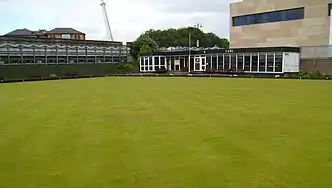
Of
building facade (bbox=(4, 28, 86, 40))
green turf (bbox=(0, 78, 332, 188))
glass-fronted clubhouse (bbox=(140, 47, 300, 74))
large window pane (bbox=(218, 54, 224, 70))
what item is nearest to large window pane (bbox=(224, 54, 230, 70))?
glass-fronted clubhouse (bbox=(140, 47, 300, 74))

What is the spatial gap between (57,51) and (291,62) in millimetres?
33504

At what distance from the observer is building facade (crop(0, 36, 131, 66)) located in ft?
159

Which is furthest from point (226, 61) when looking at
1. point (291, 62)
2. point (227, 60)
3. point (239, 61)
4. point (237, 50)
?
point (291, 62)

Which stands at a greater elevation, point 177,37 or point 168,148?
point 177,37

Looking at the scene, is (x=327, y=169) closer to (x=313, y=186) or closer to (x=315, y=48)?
(x=313, y=186)

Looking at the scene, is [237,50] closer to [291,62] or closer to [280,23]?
[291,62]

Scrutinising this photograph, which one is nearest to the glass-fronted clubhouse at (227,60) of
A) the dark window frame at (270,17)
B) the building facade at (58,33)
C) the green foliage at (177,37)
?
the dark window frame at (270,17)

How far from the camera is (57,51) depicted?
55.2 m

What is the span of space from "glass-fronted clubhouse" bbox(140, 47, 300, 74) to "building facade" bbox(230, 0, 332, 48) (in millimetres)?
5760

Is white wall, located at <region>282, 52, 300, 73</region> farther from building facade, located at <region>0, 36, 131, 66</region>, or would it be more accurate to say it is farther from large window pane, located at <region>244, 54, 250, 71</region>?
building facade, located at <region>0, 36, 131, 66</region>

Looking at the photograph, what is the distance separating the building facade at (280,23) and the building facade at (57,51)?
68.3ft

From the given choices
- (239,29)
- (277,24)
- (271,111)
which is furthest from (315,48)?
(271,111)

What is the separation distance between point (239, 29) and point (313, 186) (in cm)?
5177

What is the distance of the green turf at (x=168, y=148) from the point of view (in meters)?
5.80
